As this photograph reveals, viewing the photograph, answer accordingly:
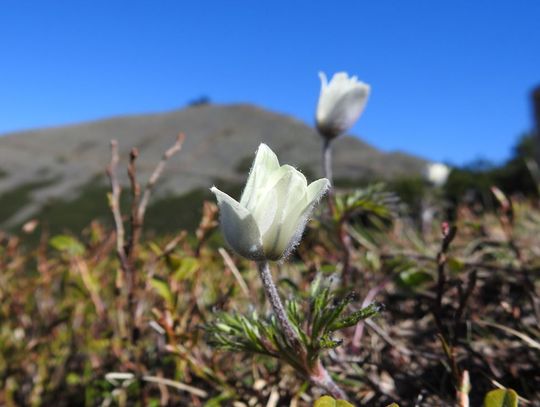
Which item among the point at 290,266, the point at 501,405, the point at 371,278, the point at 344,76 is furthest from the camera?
the point at 290,266

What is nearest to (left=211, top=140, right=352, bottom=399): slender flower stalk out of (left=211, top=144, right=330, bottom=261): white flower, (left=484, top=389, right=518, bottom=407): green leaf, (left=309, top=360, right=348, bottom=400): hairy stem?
(left=211, top=144, right=330, bottom=261): white flower

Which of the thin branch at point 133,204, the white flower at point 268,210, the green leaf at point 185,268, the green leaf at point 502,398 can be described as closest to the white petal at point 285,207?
the white flower at point 268,210

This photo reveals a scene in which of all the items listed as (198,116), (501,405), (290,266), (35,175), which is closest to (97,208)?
(35,175)

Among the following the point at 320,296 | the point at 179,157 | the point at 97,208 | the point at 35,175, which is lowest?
the point at 320,296

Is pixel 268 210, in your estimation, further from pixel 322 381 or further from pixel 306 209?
pixel 322 381

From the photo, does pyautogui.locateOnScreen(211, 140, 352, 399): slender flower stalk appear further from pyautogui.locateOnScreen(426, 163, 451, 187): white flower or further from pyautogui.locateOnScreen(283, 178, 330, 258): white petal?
pyautogui.locateOnScreen(426, 163, 451, 187): white flower

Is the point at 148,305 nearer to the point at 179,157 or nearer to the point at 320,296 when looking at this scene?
the point at 320,296

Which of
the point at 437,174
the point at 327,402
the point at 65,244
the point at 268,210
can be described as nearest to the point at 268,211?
the point at 268,210

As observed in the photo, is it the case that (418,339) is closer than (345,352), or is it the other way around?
(345,352)
